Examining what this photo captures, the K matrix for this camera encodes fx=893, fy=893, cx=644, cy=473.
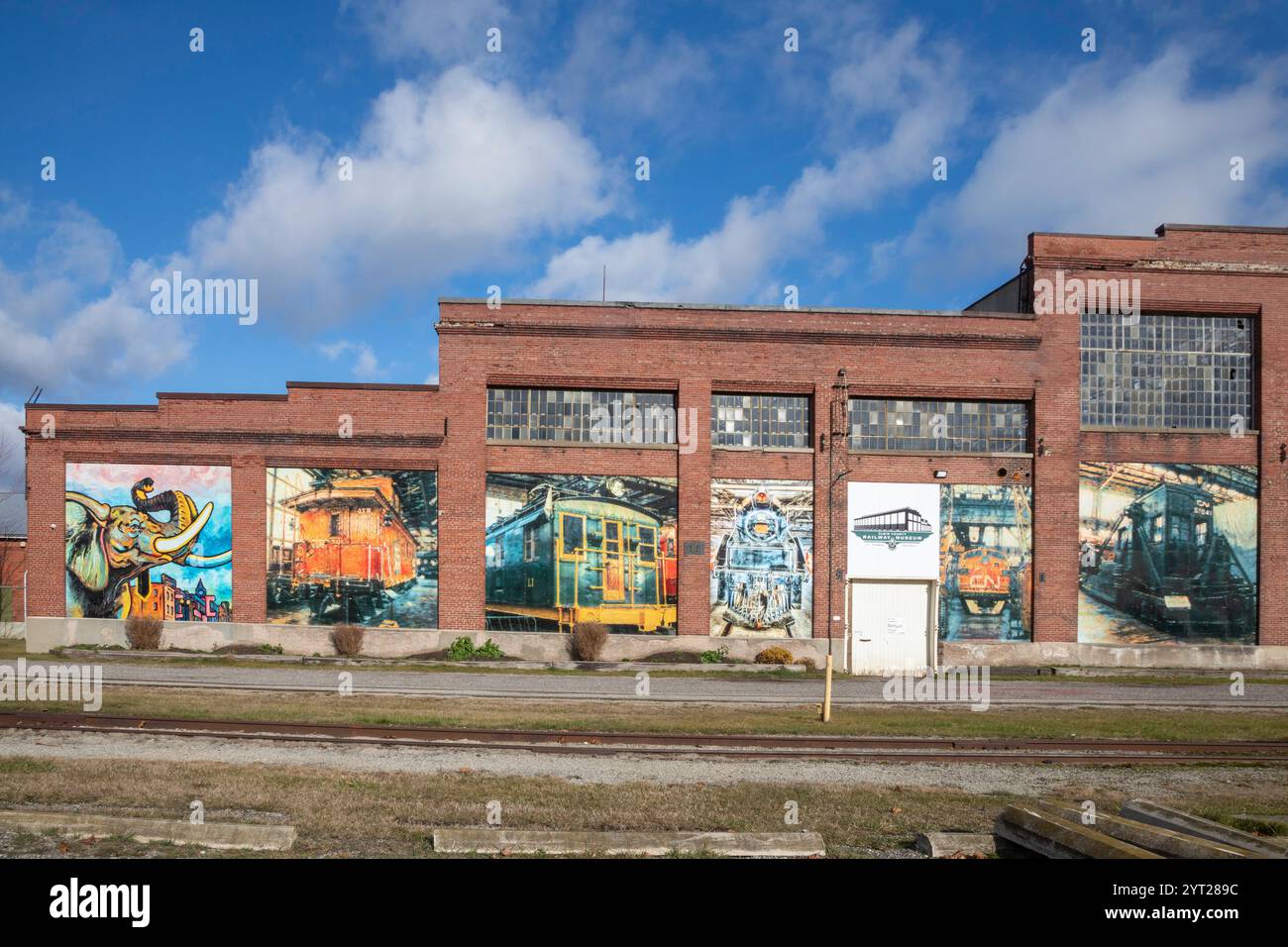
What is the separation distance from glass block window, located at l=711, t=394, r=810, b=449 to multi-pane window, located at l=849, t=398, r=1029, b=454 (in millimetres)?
1555

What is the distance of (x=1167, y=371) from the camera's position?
88.2ft

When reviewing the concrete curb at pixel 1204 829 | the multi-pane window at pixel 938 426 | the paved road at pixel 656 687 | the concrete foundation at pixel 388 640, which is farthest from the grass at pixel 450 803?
the multi-pane window at pixel 938 426

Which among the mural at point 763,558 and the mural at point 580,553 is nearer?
the mural at point 580,553

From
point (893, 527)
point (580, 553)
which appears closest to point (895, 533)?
point (893, 527)

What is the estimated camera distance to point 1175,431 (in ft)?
86.7

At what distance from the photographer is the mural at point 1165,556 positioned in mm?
26062

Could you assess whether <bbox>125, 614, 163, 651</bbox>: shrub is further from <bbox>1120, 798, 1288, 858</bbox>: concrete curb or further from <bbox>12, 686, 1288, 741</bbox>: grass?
<bbox>1120, 798, 1288, 858</bbox>: concrete curb

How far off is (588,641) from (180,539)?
12465 millimetres

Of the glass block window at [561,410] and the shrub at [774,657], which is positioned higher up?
the glass block window at [561,410]

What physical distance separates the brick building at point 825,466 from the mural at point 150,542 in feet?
0.87

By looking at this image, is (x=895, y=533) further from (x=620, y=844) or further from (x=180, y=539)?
(x=180, y=539)

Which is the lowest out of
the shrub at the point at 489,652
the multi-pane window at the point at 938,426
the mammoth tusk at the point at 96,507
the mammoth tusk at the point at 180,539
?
the shrub at the point at 489,652

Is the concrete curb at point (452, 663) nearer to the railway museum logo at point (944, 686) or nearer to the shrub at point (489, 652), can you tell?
the shrub at point (489, 652)
